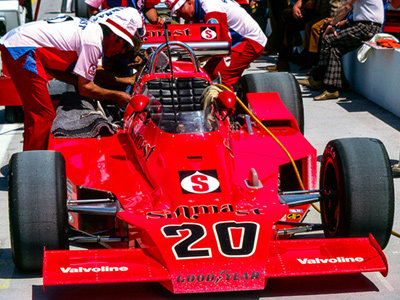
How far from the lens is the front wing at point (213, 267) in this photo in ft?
12.9

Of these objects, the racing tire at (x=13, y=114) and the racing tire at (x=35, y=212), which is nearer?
the racing tire at (x=35, y=212)

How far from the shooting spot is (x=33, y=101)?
6309 mm

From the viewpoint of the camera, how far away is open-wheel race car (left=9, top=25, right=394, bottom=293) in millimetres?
4047

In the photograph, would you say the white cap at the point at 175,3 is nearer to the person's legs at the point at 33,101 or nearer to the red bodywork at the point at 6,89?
the red bodywork at the point at 6,89

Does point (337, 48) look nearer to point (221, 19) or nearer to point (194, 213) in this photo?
point (221, 19)

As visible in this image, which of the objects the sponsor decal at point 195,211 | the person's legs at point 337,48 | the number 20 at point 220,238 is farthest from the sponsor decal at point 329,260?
the person's legs at point 337,48

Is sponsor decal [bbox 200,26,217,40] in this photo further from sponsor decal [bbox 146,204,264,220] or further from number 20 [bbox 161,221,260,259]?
number 20 [bbox 161,221,260,259]

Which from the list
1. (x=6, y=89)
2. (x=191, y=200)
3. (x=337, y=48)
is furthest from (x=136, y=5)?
(x=191, y=200)

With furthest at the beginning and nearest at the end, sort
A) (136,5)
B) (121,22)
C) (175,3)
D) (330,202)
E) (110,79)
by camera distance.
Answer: (136,5) → (175,3) → (110,79) → (121,22) → (330,202)

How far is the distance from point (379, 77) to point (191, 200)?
20.1ft

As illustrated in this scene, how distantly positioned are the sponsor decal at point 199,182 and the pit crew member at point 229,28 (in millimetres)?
3696

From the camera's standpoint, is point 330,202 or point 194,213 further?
point 330,202

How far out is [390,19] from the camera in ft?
35.8

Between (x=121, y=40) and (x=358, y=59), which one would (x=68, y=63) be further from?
(x=358, y=59)
